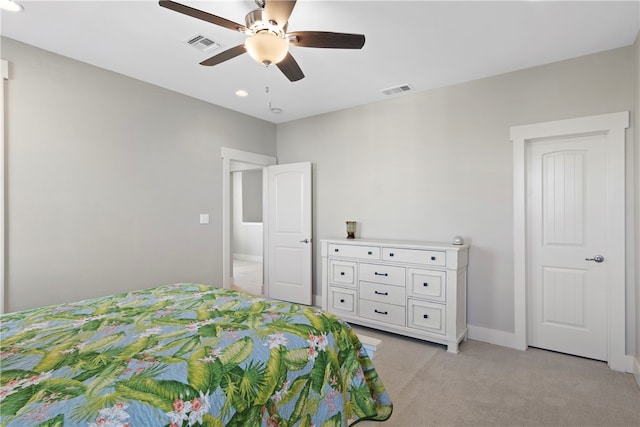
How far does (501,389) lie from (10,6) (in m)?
4.30

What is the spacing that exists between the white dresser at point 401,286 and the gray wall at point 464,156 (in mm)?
293

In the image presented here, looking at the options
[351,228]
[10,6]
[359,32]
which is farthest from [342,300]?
[10,6]

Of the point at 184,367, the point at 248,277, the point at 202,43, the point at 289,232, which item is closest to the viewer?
the point at 184,367

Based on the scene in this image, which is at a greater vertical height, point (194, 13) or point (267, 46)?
point (194, 13)

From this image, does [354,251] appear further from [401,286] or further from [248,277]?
[248,277]

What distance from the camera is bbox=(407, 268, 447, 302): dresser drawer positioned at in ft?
10.2

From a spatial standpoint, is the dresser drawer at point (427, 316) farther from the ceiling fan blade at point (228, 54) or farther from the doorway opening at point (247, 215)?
the doorway opening at point (247, 215)

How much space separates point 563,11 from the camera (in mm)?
2225

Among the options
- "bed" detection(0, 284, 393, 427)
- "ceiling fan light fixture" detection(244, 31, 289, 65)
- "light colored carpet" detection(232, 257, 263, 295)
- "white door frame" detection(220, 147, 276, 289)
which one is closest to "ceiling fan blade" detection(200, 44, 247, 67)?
"ceiling fan light fixture" detection(244, 31, 289, 65)

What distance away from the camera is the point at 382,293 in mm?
3475

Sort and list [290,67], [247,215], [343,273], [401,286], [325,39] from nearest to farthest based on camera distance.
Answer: [325,39] → [290,67] → [401,286] → [343,273] → [247,215]

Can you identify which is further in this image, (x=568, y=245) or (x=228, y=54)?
(x=568, y=245)

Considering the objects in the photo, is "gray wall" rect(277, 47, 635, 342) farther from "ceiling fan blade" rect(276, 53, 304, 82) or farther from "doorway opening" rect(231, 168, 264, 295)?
"doorway opening" rect(231, 168, 264, 295)

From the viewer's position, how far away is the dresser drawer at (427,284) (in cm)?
312
